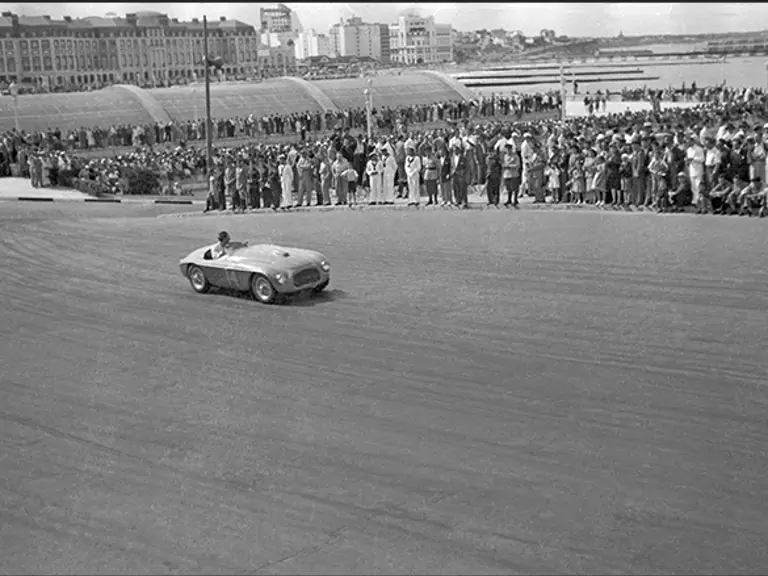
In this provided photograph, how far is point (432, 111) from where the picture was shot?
6122cm

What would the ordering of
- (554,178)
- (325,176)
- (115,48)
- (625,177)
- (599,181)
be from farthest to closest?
(115,48) < (325,176) < (554,178) < (599,181) < (625,177)

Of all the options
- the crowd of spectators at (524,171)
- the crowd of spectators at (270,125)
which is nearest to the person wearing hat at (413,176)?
the crowd of spectators at (524,171)

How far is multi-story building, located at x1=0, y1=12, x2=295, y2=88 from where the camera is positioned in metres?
157

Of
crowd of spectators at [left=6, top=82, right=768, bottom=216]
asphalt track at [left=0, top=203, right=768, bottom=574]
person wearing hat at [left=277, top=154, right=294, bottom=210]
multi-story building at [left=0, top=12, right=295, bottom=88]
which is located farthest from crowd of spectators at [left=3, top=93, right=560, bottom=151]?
multi-story building at [left=0, top=12, right=295, bottom=88]

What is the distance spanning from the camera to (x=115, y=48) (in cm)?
17238

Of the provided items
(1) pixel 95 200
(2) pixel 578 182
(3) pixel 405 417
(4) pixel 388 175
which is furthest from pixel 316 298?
(1) pixel 95 200

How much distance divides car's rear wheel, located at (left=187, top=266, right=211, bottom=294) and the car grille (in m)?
1.82

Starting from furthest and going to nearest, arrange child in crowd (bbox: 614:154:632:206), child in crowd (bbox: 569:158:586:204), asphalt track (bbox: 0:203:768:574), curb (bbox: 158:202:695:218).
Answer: child in crowd (bbox: 569:158:586:204) → curb (bbox: 158:202:695:218) → child in crowd (bbox: 614:154:632:206) → asphalt track (bbox: 0:203:768:574)

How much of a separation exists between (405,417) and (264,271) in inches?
227

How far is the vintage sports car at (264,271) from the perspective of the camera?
625 inches

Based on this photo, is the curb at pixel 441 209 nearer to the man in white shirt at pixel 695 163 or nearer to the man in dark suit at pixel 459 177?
the man in dark suit at pixel 459 177

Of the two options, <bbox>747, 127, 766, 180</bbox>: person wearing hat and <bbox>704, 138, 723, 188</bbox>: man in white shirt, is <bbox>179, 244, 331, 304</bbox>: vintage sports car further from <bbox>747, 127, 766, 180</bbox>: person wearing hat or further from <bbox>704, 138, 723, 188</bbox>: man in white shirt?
<bbox>747, 127, 766, 180</bbox>: person wearing hat

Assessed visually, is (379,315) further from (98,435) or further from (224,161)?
(224,161)

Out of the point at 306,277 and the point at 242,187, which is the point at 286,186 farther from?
the point at 306,277
